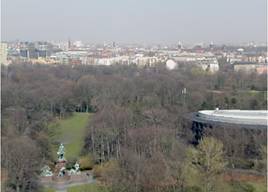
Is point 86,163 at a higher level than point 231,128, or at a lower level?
lower

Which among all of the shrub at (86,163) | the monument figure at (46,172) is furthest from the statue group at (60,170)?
the shrub at (86,163)

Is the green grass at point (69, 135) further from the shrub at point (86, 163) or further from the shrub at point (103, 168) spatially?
the shrub at point (103, 168)

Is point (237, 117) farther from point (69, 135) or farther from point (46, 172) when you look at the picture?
point (46, 172)

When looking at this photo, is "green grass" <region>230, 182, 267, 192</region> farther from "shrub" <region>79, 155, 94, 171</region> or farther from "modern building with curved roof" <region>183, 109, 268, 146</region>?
"shrub" <region>79, 155, 94, 171</region>

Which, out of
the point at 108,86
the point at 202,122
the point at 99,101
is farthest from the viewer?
the point at 108,86

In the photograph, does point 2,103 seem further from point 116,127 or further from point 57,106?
point 116,127

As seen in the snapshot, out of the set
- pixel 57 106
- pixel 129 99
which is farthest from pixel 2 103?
pixel 129 99

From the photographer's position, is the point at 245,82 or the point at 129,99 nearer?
the point at 129,99

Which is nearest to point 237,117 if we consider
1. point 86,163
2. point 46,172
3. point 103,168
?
point 86,163
